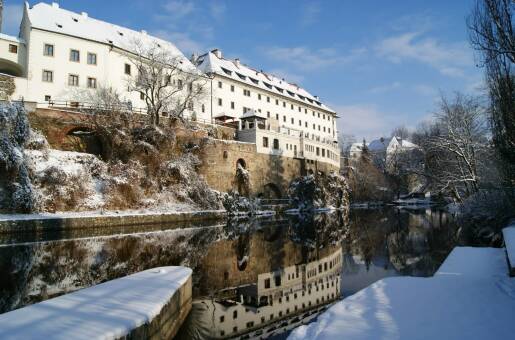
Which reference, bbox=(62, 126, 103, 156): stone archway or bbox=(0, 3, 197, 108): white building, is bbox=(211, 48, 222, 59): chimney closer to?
bbox=(0, 3, 197, 108): white building

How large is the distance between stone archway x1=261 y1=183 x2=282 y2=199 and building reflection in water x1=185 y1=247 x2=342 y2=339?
31810 mm

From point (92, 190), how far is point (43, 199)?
12.4ft

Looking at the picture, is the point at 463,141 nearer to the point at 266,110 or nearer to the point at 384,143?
the point at 266,110

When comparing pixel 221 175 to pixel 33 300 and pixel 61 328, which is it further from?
pixel 61 328

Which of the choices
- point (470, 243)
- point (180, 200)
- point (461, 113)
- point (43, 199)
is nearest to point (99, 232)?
point (43, 199)

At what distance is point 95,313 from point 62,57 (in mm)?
34950

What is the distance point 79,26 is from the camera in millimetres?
36906

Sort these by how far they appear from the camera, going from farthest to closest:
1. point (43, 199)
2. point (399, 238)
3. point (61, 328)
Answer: point (43, 199), point (399, 238), point (61, 328)

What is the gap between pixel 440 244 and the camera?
17344 mm

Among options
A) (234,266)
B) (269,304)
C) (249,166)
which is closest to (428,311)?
(269,304)

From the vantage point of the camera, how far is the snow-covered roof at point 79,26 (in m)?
34.2

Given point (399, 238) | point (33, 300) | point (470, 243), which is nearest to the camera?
point (33, 300)

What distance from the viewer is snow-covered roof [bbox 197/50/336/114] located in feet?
162

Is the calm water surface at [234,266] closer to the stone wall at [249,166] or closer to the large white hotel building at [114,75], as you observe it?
the stone wall at [249,166]
